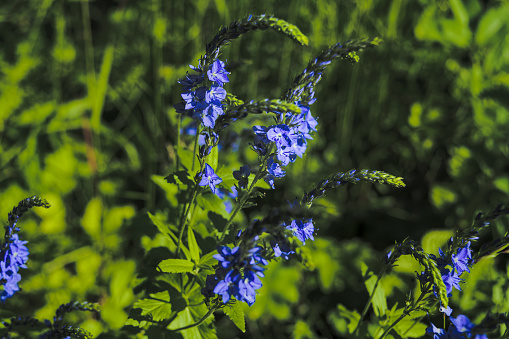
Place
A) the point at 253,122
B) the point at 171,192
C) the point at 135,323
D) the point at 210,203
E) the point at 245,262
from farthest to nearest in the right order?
the point at 253,122 < the point at 171,192 < the point at 210,203 < the point at 135,323 < the point at 245,262

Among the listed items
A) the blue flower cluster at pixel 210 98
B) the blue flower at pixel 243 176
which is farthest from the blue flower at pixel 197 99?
the blue flower at pixel 243 176

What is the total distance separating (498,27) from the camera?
3.71 meters

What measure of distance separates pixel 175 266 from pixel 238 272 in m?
0.43

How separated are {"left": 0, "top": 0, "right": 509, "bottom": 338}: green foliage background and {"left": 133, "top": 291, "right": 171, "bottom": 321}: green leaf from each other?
2.66 feet

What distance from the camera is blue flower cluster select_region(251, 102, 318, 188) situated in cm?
174

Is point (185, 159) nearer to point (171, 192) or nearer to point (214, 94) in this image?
point (171, 192)

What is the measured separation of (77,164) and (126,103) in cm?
90

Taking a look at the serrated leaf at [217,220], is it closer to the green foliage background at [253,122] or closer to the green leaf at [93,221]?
the green foliage background at [253,122]

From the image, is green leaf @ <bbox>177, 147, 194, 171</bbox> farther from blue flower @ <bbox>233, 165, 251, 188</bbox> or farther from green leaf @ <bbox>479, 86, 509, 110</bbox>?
green leaf @ <bbox>479, 86, 509, 110</bbox>

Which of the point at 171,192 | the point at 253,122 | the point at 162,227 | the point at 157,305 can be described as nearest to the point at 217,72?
the point at 162,227

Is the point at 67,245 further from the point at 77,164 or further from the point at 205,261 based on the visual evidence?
the point at 205,261

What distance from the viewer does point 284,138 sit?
176 cm

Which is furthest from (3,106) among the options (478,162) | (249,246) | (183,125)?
(478,162)

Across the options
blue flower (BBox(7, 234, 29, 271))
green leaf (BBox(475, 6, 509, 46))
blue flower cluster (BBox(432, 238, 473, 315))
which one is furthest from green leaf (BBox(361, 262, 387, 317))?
green leaf (BBox(475, 6, 509, 46))
